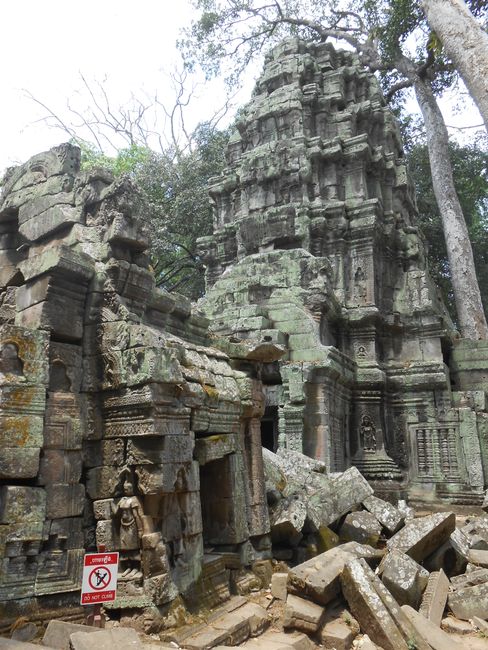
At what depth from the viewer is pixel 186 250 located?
2303 cm

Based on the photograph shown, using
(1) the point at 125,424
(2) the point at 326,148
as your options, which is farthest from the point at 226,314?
(1) the point at 125,424

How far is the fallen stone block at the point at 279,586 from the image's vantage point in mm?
5061

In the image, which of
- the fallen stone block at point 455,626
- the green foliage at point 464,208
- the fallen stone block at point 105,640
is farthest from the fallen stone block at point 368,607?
the green foliage at point 464,208

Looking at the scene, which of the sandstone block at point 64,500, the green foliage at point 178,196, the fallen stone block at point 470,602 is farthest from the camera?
the green foliage at point 178,196

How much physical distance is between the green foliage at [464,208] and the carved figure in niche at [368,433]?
41.9ft

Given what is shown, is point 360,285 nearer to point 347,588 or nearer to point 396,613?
point 347,588

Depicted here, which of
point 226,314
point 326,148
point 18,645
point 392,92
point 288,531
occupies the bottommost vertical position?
point 18,645

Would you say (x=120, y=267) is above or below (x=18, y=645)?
above

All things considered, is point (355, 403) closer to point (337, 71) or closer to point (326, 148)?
point (326, 148)

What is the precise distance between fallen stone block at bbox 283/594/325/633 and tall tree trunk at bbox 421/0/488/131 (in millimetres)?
7921

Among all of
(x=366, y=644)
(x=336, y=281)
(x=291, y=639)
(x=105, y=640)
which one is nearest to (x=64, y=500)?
(x=105, y=640)

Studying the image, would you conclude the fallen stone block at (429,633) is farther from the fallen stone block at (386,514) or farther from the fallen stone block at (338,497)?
the fallen stone block at (386,514)

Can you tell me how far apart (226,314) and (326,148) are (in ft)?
20.9

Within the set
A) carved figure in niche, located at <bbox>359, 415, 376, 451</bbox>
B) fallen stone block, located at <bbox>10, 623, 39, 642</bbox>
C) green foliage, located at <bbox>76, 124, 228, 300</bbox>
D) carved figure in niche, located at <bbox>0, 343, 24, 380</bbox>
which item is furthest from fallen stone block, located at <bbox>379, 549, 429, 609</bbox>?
green foliage, located at <bbox>76, 124, 228, 300</bbox>
